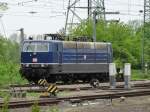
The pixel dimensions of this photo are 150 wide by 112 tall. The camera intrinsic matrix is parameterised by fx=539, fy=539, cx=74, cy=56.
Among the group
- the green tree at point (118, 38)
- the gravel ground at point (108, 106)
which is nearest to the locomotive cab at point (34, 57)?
the gravel ground at point (108, 106)

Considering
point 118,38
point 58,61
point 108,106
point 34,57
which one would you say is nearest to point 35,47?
point 34,57

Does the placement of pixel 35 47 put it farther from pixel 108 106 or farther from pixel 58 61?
pixel 108 106

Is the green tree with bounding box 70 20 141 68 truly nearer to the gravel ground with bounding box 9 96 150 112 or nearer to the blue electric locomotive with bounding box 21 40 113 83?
the blue electric locomotive with bounding box 21 40 113 83

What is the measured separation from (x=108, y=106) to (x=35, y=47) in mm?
16679

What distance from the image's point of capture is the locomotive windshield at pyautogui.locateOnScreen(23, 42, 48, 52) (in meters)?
33.9

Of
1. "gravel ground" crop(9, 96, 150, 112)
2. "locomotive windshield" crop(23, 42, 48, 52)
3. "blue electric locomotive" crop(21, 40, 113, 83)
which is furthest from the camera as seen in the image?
"locomotive windshield" crop(23, 42, 48, 52)

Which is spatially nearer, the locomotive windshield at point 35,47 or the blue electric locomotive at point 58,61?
the blue electric locomotive at point 58,61

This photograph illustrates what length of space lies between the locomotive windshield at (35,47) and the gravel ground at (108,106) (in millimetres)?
13562

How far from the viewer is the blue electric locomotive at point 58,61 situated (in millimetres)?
33406

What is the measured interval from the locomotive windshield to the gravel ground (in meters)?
13.6

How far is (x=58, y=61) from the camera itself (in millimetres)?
33812

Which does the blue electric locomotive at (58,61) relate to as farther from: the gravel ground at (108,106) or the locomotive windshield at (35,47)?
the gravel ground at (108,106)

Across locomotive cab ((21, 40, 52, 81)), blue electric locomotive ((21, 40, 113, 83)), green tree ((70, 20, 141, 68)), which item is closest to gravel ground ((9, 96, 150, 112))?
blue electric locomotive ((21, 40, 113, 83))

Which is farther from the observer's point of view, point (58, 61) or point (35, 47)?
point (35, 47)
